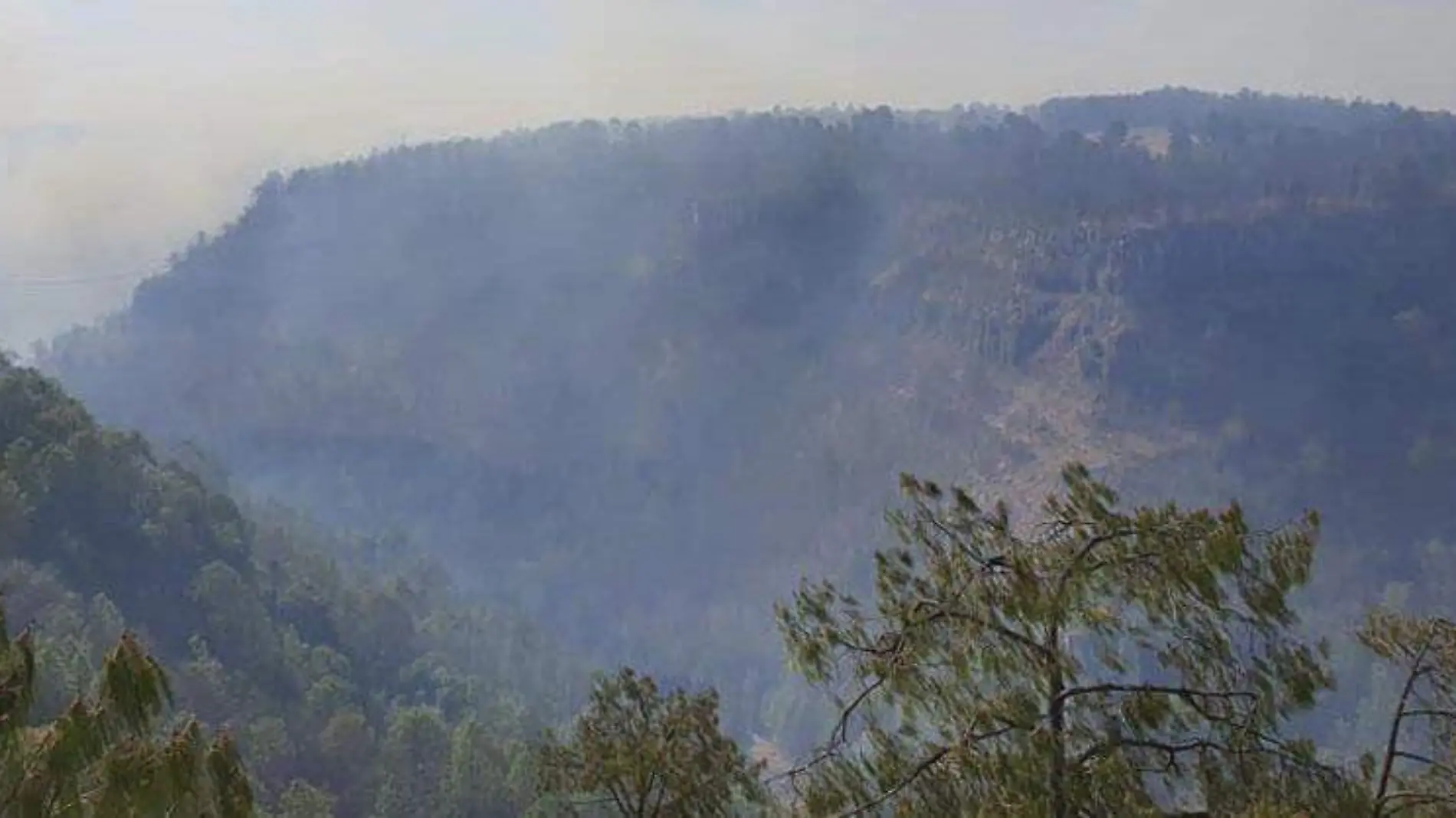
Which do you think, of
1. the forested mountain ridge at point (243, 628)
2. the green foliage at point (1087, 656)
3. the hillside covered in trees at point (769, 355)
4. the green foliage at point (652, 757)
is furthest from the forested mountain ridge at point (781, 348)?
the green foliage at point (1087, 656)

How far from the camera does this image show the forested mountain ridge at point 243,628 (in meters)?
25.4

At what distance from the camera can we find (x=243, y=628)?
31.2 m

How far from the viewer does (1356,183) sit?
109062 mm

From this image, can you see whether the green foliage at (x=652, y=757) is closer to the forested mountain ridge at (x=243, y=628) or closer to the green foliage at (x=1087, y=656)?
the green foliage at (x=1087, y=656)

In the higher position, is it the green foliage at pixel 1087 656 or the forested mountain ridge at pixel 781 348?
the green foliage at pixel 1087 656

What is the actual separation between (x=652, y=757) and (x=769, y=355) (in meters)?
108

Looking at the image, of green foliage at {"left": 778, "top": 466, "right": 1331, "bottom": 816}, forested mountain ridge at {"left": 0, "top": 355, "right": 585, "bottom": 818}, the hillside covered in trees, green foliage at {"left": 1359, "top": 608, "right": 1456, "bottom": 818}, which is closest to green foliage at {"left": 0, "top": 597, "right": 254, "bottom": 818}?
green foliage at {"left": 778, "top": 466, "right": 1331, "bottom": 816}

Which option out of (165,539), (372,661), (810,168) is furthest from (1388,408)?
(165,539)

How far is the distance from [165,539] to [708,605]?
172 feet

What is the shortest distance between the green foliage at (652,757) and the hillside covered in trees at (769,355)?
147 feet

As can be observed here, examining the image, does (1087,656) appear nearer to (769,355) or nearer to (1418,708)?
(1418,708)

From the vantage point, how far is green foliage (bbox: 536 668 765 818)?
4.84m

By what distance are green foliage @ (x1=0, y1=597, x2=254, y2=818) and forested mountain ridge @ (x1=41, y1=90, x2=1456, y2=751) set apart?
192 feet

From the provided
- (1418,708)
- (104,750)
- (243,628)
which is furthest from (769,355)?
(104,750)
